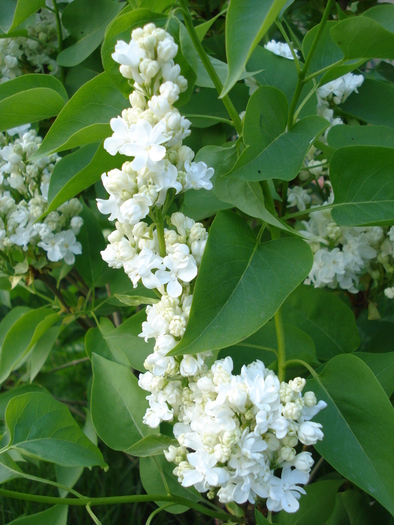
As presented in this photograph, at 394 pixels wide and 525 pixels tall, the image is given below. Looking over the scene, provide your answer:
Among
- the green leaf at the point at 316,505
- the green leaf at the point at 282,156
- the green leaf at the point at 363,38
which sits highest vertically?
the green leaf at the point at 363,38

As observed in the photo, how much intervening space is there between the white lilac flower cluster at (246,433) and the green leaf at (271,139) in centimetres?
20

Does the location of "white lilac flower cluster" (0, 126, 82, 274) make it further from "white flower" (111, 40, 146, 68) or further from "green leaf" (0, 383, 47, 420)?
"white flower" (111, 40, 146, 68)

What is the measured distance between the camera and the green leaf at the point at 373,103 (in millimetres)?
979

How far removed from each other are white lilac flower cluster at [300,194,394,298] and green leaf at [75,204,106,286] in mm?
407

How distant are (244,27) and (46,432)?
1.76ft

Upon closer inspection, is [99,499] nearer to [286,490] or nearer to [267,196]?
[286,490]

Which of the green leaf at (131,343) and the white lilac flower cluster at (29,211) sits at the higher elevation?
the white lilac flower cluster at (29,211)

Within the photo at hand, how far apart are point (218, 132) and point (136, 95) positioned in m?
0.44

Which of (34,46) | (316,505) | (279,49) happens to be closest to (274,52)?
(279,49)

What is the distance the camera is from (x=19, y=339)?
38.2 inches

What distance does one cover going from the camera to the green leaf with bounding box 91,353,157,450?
760mm

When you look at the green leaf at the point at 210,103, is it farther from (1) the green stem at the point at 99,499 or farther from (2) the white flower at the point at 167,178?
(1) the green stem at the point at 99,499

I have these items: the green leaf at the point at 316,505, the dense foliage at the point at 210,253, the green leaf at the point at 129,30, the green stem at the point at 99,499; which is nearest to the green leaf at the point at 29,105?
the dense foliage at the point at 210,253

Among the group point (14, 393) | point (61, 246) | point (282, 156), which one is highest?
point (282, 156)
